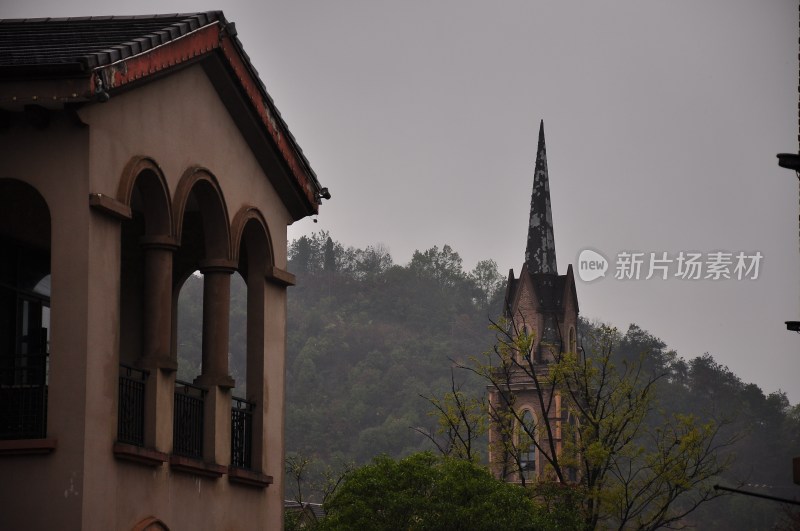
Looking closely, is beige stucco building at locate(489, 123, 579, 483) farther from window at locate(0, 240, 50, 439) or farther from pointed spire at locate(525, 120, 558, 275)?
window at locate(0, 240, 50, 439)

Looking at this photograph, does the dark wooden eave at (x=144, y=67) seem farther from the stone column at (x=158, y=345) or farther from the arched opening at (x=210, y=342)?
the stone column at (x=158, y=345)

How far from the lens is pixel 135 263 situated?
1903 centimetres

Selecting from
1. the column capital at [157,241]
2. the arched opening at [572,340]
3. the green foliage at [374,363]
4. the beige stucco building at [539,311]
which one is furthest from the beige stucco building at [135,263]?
the green foliage at [374,363]

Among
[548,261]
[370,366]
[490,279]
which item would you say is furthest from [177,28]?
[490,279]

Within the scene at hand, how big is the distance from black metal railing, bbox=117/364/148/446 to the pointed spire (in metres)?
79.8

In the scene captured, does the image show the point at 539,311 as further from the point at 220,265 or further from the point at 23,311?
the point at 23,311

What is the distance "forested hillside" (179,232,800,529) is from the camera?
130m

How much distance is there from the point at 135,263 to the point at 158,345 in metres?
3.31

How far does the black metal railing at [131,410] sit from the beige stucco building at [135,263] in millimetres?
24

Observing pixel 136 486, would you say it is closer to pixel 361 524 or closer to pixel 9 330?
pixel 9 330

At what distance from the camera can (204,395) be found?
17.8 m

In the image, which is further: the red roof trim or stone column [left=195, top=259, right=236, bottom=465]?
stone column [left=195, top=259, right=236, bottom=465]

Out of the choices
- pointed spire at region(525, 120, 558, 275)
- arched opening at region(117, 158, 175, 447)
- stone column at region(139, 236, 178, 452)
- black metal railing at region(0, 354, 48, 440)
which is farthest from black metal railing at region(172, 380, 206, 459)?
pointed spire at region(525, 120, 558, 275)

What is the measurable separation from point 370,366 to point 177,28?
500 feet
